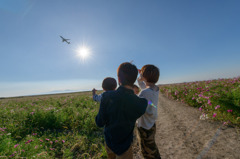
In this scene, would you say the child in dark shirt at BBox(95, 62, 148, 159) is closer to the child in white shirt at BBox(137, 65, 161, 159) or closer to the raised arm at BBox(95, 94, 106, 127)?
the raised arm at BBox(95, 94, 106, 127)

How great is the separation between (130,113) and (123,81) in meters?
0.43

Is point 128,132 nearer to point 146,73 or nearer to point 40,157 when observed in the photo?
point 146,73

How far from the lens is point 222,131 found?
321cm

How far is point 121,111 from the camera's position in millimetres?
1302

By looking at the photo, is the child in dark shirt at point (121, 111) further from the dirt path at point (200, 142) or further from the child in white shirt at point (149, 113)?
the dirt path at point (200, 142)

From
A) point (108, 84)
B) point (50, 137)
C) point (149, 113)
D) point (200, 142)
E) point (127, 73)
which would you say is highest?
point (127, 73)

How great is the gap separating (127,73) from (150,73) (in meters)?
0.58

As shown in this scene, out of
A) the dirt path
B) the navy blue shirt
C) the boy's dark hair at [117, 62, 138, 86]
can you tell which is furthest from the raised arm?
the dirt path

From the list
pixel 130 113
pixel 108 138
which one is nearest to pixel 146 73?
pixel 130 113

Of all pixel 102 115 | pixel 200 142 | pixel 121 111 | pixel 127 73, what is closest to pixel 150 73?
pixel 127 73

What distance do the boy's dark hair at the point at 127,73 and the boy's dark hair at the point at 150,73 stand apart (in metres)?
0.45

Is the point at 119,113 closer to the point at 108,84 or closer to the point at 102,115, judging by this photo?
the point at 102,115

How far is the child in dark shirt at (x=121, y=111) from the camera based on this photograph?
1.30 m

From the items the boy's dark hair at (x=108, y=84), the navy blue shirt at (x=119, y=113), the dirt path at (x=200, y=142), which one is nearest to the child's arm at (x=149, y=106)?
the navy blue shirt at (x=119, y=113)
